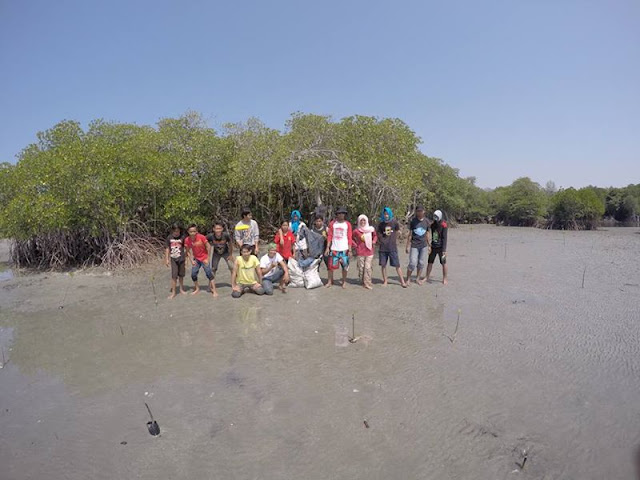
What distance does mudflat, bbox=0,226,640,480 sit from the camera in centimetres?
295

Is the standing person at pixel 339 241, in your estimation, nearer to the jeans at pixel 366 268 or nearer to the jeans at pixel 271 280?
the jeans at pixel 366 268

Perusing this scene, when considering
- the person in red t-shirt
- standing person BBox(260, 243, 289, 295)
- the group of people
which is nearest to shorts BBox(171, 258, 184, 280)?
the group of people

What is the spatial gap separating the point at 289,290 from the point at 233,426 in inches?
180

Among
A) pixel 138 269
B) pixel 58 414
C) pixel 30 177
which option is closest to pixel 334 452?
pixel 58 414

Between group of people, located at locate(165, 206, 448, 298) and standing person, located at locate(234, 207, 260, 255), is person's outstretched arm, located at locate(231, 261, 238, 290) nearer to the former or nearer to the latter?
group of people, located at locate(165, 206, 448, 298)

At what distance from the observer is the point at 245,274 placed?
7469 millimetres

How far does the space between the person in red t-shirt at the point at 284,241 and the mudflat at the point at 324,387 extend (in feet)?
3.45

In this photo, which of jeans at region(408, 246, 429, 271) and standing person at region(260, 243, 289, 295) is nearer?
standing person at region(260, 243, 289, 295)

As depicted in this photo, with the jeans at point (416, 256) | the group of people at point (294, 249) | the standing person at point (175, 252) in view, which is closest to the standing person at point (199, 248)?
the group of people at point (294, 249)

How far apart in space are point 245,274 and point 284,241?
3.55 feet

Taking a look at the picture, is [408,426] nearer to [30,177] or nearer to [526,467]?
[526,467]

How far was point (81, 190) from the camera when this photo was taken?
1004 centimetres

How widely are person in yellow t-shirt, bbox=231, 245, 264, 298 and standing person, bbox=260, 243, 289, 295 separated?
13 cm

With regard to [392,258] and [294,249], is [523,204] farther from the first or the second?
[294,249]
